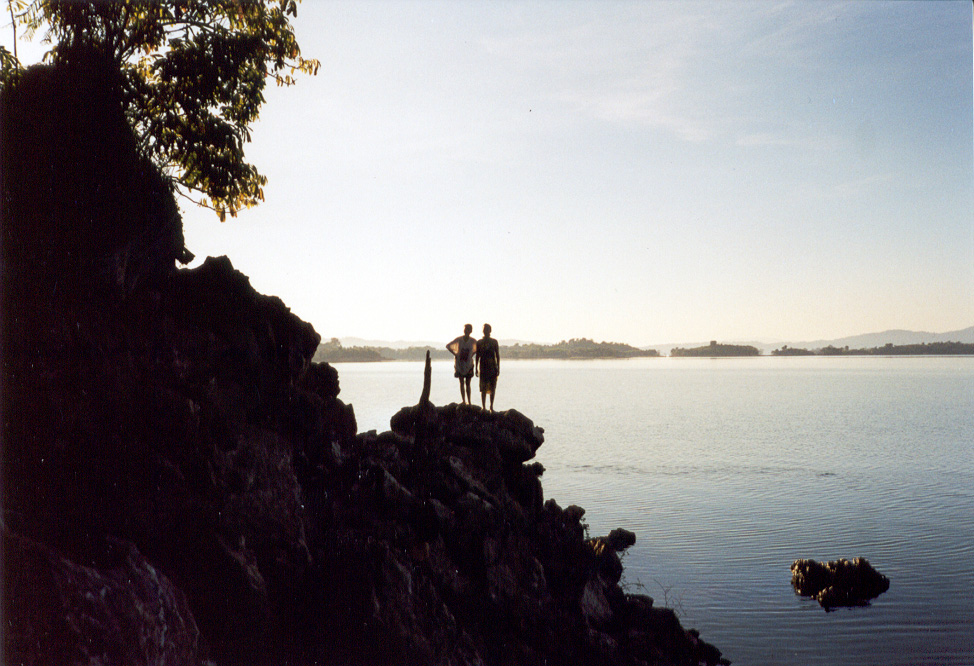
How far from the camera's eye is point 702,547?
1531 inches

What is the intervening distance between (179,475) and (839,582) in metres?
29.0

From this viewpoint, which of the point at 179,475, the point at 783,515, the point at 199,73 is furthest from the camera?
the point at 783,515

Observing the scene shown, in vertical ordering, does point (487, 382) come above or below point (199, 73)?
below

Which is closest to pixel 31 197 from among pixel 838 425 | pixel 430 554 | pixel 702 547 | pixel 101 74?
pixel 101 74

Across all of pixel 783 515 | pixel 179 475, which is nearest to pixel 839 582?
pixel 783 515

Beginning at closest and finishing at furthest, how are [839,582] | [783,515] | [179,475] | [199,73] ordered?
[179,475], [199,73], [839,582], [783,515]

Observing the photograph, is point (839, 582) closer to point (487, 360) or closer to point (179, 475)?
point (487, 360)

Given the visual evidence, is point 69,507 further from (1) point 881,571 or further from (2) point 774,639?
(1) point 881,571

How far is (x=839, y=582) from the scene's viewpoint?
30.1 metres

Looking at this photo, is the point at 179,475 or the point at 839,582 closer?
the point at 179,475

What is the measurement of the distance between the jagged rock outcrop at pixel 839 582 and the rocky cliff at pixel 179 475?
16.8 metres

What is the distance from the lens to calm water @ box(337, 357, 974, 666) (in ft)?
90.0

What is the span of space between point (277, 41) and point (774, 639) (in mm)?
27682

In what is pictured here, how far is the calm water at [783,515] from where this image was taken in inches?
1080
